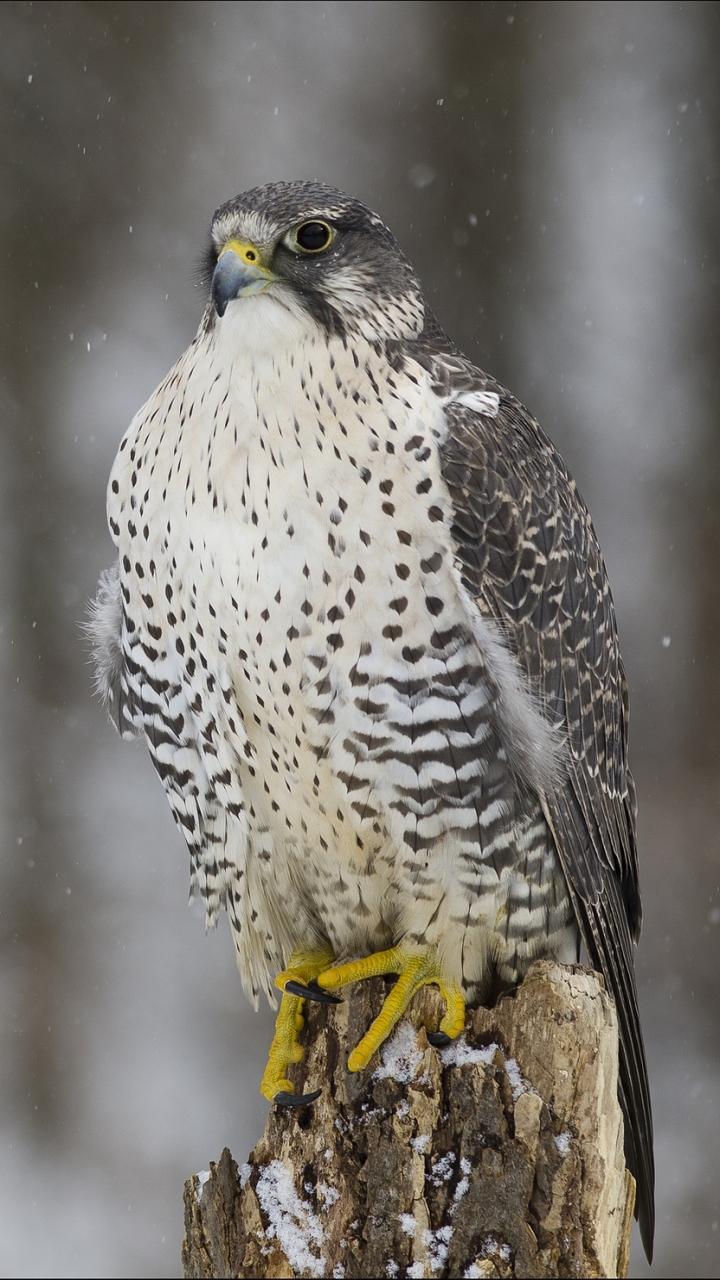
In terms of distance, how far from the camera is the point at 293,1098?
210 centimetres

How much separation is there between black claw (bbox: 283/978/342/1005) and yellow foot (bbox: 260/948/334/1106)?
12 millimetres

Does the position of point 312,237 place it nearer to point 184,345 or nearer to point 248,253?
point 248,253

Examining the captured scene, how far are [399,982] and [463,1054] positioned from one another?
0.61 feet

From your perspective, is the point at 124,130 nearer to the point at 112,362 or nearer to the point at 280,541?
the point at 112,362

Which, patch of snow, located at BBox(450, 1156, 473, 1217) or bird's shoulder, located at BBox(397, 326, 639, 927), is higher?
bird's shoulder, located at BBox(397, 326, 639, 927)

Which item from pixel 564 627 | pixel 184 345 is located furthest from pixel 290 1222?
pixel 184 345

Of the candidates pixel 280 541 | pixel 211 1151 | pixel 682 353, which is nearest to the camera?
pixel 280 541

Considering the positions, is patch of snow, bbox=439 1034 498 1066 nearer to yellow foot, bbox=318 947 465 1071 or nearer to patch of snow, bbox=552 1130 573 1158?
yellow foot, bbox=318 947 465 1071

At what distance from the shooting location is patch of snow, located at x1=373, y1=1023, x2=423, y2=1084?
207 centimetres

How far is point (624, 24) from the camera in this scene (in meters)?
4.79

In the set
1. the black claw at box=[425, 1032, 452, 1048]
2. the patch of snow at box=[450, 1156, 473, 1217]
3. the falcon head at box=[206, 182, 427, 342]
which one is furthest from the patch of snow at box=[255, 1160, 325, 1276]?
the falcon head at box=[206, 182, 427, 342]

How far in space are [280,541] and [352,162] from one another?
3.15 metres

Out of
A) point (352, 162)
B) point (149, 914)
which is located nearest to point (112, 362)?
point (352, 162)

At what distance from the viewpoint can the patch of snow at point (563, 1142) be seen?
6.27 feet
